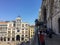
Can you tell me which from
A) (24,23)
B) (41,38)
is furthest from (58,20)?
(24,23)

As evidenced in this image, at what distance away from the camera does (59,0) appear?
19.9 metres

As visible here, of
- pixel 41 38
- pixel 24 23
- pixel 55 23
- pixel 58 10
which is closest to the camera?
pixel 41 38

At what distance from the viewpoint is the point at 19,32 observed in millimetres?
71000

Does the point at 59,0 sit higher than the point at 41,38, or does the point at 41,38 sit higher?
the point at 59,0

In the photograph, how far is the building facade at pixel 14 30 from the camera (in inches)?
2768

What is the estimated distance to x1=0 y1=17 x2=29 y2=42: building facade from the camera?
7031cm

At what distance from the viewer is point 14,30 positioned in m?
71.5

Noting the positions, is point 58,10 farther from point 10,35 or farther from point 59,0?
point 10,35

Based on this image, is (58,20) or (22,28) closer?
(58,20)

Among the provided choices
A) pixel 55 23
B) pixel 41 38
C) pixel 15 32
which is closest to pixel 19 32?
pixel 15 32

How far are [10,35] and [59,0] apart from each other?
169 ft

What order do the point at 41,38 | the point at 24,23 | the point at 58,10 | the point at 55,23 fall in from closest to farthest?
1. the point at 41,38
2. the point at 58,10
3. the point at 55,23
4. the point at 24,23

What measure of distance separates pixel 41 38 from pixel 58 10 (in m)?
9.95

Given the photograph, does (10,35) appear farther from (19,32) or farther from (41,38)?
(41,38)
